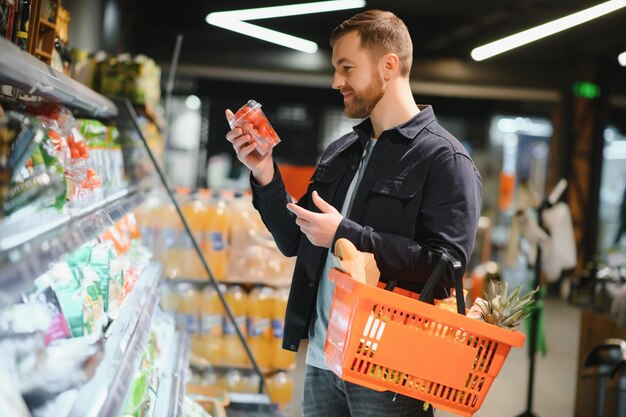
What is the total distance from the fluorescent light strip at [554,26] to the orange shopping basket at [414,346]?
2.02m

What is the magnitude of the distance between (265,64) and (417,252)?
37.1ft

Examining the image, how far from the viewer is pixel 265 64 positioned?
1282cm

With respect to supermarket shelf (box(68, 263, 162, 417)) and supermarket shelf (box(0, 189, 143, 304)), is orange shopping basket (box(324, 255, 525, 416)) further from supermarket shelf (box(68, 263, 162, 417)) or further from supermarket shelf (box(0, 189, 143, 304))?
supermarket shelf (box(0, 189, 143, 304))

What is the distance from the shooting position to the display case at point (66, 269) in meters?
1.30

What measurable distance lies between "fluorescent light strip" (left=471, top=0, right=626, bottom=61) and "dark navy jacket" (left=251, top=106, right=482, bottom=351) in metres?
1.49

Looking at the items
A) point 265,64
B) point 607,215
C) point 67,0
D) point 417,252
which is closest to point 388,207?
point 417,252

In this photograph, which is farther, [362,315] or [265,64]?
[265,64]

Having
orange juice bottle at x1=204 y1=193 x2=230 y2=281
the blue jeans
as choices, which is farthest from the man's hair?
orange juice bottle at x1=204 y1=193 x2=230 y2=281

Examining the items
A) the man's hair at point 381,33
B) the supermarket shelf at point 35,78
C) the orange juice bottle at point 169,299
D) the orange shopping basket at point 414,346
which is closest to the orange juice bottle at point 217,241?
the orange juice bottle at point 169,299

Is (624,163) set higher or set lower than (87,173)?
higher

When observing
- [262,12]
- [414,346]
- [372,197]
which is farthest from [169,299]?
[262,12]

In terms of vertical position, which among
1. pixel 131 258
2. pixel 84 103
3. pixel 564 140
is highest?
pixel 564 140

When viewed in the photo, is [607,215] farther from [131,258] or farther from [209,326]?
[131,258]

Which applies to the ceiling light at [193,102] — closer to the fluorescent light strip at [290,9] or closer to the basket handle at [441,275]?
the fluorescent light strip at [290,9]
